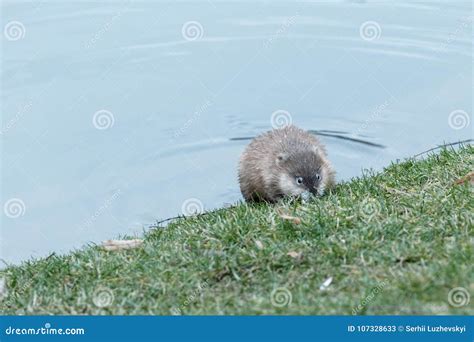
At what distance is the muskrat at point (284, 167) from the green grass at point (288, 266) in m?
1.36

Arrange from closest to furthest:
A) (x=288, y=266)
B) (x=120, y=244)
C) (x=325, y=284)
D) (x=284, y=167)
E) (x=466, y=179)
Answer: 1. (x=325, y=284)
2. (x=288, y=266)
3. (x=120, y=244)
4. (x=466, y=179)
5. (x=284, y=167)

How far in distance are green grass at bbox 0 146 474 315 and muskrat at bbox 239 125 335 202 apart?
1.36 meters

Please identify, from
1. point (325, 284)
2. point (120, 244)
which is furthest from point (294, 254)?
point (120, 244)

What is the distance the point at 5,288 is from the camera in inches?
255

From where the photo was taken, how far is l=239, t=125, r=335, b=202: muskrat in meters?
8.56

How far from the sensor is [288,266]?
5.83 meters

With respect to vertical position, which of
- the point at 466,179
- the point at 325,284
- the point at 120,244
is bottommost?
the point at 120,244

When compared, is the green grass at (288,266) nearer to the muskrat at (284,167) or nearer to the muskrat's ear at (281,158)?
the muskrat at (284,167)

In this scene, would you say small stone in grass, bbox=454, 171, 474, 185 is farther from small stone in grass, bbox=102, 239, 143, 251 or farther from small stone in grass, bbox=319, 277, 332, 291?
small stone in grass, bbox=102, 239, 143, 251

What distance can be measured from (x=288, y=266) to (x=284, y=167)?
304 cm

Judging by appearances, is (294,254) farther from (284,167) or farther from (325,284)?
(284,167)
